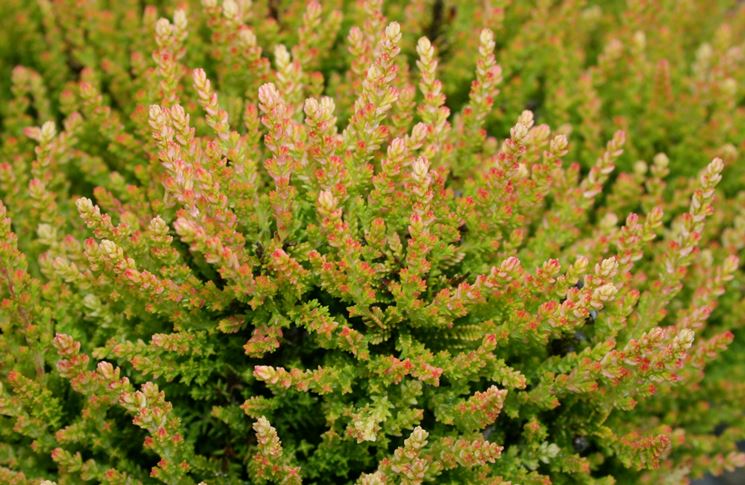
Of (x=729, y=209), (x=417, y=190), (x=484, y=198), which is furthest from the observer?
(x=729, y=209)

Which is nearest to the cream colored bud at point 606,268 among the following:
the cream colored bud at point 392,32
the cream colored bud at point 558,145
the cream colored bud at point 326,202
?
the cream colored bud at point 558,145

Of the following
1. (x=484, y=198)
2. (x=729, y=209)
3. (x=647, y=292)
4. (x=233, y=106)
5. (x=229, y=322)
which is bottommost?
(x=229, y=322)

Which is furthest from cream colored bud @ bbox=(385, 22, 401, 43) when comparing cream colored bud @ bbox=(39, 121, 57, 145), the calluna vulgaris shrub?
cream colored bud @ bbox=(39, 121, 57, 145)

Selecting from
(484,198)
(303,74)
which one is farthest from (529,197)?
(303,74)

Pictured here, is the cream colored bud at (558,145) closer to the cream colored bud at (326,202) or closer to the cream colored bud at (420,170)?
the cream colored bud at (420,170)

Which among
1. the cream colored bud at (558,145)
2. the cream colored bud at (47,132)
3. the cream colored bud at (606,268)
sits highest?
the cream colored bud at (47,132)

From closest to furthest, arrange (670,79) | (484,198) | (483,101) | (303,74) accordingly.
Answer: (484,198) < (483,101) < (303,74) < (670,79)

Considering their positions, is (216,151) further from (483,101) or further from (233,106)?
(483,101)

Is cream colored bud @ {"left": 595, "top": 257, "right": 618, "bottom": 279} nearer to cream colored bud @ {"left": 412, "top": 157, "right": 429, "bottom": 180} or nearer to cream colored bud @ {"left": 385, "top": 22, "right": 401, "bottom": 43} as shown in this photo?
cream colored bud @ {"left": 412, "top": 157, "right": 429, "bottom": 180}
